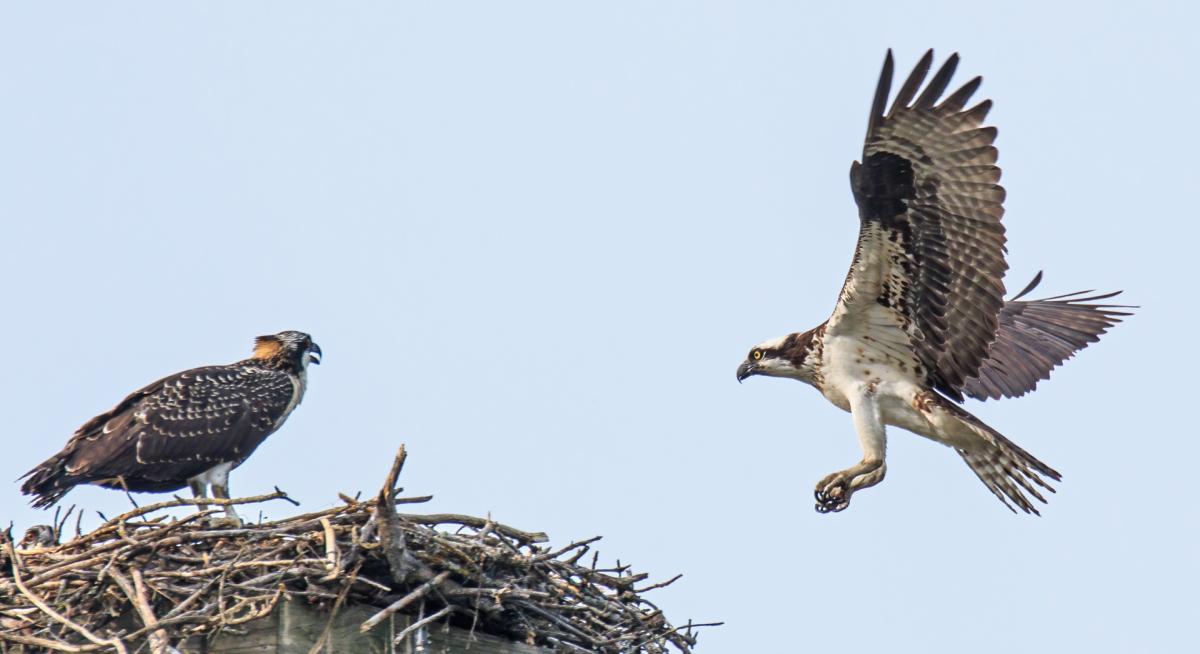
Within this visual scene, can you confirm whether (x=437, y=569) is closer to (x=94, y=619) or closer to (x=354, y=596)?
(x=354, y=596)

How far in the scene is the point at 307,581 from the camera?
5.53 meters

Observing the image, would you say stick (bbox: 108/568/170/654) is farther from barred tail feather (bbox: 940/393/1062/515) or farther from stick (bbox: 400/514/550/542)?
barred tail feather (bbox: 940/393/1062/515)

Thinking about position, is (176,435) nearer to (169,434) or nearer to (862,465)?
(169,434)

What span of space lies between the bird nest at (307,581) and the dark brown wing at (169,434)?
1.95m

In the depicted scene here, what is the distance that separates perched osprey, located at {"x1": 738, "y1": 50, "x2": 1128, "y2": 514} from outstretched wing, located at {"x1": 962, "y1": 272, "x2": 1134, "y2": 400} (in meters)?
1.14

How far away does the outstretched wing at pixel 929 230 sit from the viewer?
7.86 meters

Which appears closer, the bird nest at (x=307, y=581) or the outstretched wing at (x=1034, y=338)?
the bird nest at (x=307, y=581)

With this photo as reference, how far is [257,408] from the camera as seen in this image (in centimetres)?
923

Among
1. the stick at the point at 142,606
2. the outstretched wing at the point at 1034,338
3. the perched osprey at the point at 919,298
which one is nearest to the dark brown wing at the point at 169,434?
the stick at the point at 142,606

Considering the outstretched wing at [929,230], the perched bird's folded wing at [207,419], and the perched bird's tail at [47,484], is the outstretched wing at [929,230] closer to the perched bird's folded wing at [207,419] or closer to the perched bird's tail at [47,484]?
the perched bird's folded wing at [207,419]

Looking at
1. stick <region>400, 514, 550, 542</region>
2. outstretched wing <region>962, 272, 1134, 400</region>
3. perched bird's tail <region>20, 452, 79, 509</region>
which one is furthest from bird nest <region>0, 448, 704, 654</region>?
outstretched wing <region>962, 272, 1134, 400</region>

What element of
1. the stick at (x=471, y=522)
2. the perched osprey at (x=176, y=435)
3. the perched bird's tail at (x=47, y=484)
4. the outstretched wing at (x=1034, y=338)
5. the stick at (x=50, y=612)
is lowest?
the stick at (x=50, y=612)

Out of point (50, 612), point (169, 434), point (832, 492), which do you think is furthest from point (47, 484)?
point (832, 492)

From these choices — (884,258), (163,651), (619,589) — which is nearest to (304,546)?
(163,651)
